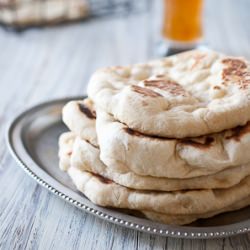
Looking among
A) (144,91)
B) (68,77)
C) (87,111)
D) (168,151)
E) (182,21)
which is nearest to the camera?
(168,151)

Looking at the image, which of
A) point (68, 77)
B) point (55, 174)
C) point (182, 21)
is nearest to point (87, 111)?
point (55, 174)

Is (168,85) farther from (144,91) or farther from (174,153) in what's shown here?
A: (174,153)

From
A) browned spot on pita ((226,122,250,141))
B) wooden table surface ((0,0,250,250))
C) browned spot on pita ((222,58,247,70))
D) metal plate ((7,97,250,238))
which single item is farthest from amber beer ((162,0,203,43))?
browned spot on pita ((226,122,250,141))

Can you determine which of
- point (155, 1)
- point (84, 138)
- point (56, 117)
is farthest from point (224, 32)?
point (84, 138)

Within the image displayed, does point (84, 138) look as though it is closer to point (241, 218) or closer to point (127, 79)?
point (127, 79)

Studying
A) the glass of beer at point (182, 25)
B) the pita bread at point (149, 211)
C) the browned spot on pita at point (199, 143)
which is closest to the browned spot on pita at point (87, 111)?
the pita bread at point (149, 211)

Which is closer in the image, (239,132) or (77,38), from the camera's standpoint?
(239,132)

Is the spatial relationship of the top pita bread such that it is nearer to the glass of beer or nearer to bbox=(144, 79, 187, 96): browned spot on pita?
bbox=(144, 79, 187, 96): browned spot on pita
